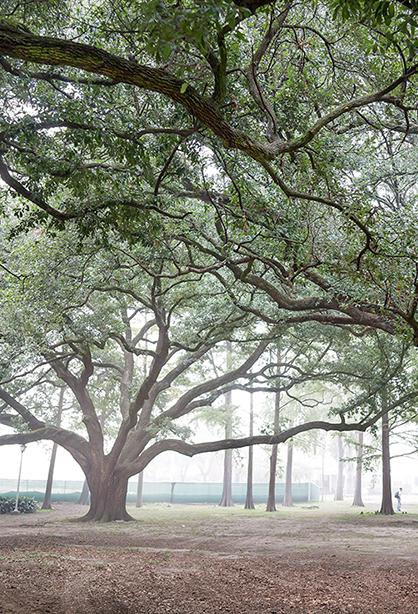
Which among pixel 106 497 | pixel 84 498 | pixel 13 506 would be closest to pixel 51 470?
pixel 13 506

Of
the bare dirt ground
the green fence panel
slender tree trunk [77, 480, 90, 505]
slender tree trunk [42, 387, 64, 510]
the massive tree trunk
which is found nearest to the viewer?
the bare dirt ground

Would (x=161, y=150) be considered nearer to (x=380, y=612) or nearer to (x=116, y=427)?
(x=380, y=612)

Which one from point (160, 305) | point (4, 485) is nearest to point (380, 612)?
point (160, 305)

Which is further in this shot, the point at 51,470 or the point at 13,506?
the point at 51,470

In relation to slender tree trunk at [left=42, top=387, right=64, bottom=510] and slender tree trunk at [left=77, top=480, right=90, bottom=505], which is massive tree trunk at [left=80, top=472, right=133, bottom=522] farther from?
slender tree trunk at [left=77, top=480, right=90, bottom=505]

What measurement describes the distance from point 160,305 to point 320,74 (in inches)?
271

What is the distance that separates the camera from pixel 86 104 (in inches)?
244

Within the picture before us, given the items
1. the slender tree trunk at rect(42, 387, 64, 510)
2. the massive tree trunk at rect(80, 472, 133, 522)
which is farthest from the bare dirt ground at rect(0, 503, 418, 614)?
the slender tree trunk at rect(42, 387, 64, 510)

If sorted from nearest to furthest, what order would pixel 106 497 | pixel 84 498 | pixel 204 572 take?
1. pixel 204 572
2. pixel 106 497
3. pixel 84 498

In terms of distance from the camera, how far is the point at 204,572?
693 cm

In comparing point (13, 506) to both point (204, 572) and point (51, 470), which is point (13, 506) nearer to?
point (51, 470)

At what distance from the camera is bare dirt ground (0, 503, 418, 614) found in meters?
5.19

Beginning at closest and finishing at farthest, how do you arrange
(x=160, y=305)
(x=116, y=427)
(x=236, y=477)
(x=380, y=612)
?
(x=380, y=612)
(x=160, y=305)
(x=116, y=427)
(x=236, y=477)

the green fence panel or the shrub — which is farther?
the green fence panel
